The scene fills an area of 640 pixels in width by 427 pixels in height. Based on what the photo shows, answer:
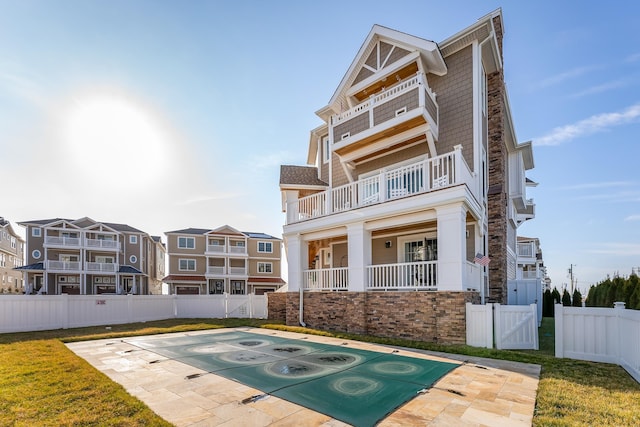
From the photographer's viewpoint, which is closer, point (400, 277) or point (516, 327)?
point (516, 327)

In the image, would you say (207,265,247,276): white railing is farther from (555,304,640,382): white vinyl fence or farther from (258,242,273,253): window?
(555,304,640,382): white vinyl fence

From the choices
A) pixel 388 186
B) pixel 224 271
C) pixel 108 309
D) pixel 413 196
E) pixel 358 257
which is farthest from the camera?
pixel 224 271

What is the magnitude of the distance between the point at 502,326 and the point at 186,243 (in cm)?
3551

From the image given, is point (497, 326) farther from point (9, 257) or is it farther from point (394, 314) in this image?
point (9, 257)

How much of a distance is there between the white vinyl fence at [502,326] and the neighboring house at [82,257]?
121ft

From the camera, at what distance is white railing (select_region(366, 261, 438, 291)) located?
9.75 meters

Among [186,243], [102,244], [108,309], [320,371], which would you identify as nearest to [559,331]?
[320,371]

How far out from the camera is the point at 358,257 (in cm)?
1110

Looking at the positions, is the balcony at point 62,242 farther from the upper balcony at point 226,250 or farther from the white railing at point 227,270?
the white railing at point 227,270

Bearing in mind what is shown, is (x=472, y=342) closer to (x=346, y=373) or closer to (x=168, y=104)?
(x=346, y=373)

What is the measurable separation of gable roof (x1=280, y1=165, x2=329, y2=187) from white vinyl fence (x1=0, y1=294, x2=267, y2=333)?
22.8ft

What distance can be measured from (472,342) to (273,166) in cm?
1212

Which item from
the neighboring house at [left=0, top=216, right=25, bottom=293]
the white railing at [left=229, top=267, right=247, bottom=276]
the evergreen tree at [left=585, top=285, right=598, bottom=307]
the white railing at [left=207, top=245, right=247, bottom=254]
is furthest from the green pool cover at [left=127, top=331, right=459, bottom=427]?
the neighboring house at [left=0, top=216, right=25, bottom=293]

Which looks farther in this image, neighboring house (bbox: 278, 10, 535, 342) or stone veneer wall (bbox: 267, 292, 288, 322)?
stone veneer wall (bbox: 267, 292, 288, 322)
